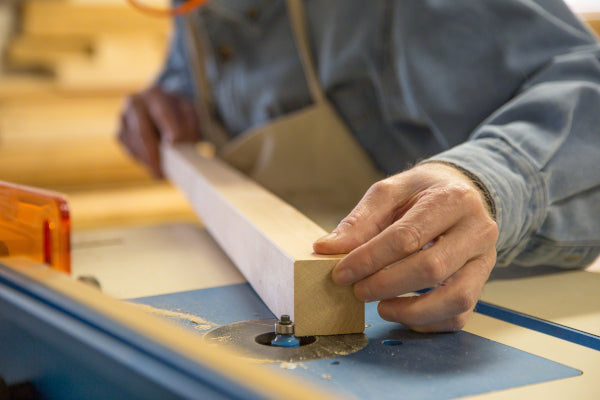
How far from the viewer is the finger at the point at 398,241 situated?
498 millimetres

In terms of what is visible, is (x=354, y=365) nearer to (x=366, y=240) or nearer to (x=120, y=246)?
(x=366, y=240)

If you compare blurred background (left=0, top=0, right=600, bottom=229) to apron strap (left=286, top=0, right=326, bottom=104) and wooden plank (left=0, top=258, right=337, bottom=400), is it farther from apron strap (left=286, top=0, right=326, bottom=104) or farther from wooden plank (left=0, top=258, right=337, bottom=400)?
wooden plank (left=0, top=258, right=337, bottom=400)

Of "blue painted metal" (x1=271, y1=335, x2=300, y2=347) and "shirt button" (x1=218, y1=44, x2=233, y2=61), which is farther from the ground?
"shirt button" (x1=218, y1=44, x2=233, y2=61)

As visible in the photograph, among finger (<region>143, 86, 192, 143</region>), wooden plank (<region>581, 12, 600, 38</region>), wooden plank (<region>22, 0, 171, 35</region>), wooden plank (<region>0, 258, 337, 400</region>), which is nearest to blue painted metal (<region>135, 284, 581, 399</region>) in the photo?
wooden plank (<region>0, 258, 337, 400</region>)

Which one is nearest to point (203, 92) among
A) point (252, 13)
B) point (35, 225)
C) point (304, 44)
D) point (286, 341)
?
point (252, 13)

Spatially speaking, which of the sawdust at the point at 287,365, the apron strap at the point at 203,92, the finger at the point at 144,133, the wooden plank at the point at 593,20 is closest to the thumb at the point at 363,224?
the sawdust at the point at 287,365

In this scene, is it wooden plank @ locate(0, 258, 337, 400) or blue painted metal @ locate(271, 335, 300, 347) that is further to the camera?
blue painted metal @ locate(271, 335, 300, 347)

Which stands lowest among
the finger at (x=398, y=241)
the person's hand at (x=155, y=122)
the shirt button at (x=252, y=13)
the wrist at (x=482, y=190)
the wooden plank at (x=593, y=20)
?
the finger at (x=398, y=241)

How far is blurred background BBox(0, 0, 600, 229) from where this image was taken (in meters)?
2.22

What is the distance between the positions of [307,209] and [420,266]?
2.04 ft

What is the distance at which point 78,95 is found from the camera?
7.91 ft

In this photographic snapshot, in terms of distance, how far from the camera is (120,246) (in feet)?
3.12

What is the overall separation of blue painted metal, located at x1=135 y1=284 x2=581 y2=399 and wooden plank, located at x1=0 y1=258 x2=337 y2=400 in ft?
0.38

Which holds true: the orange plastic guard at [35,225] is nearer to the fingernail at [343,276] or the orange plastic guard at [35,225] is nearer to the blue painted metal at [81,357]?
the blue painted metal at [81,357]
